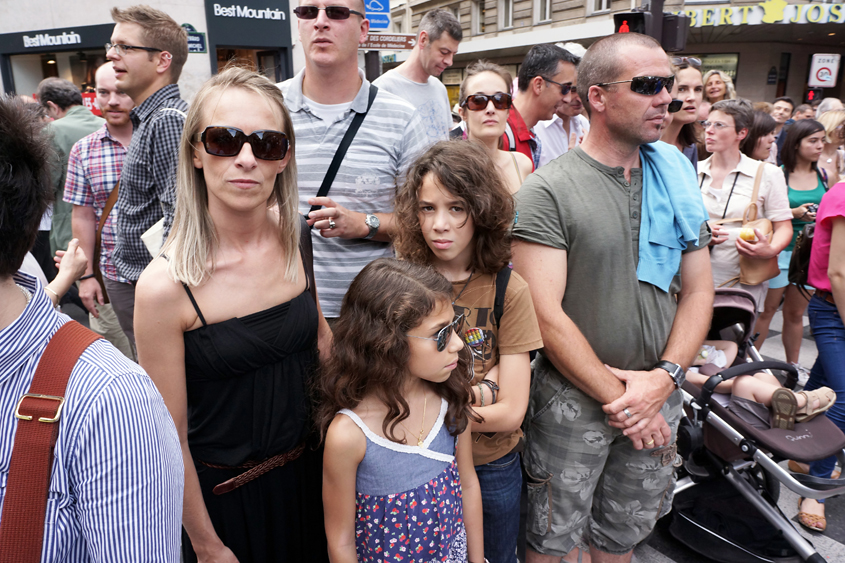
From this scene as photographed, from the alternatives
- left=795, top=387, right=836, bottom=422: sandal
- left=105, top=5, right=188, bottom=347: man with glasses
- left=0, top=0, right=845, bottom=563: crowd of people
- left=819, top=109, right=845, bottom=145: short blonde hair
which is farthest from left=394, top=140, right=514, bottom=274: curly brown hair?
left=819, top=109, right=845, bottom=145: short blonde hair

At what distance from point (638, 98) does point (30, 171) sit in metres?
2.00

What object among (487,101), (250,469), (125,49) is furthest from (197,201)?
(487,101)

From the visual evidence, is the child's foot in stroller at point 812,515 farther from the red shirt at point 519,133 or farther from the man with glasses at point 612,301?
the red shirt at point 519,133

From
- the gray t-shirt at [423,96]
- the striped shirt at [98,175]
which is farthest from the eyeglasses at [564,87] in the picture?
the striped shirt at [98,175]

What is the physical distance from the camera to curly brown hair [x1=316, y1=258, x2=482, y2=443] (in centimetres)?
169

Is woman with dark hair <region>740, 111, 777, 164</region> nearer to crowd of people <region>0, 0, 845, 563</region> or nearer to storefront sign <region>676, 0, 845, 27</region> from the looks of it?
crowd of people <region>0, 0, 845, 563</region>

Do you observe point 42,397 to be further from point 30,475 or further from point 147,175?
point 147,175

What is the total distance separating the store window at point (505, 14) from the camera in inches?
918

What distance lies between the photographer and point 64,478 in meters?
0.93

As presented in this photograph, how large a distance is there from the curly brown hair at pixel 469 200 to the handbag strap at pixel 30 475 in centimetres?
130

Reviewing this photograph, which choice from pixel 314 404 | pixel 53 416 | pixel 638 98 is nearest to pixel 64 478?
pixel 53 416

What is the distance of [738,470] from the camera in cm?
292

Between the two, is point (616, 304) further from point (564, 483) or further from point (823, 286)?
point (823, 286)

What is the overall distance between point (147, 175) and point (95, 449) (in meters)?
2.34
